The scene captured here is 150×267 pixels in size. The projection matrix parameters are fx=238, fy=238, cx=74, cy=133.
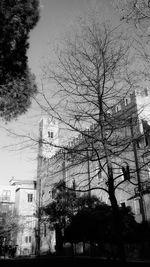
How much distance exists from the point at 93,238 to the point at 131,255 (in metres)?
6.81

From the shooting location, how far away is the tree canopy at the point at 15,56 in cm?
970

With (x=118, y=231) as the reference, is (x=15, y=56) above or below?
above

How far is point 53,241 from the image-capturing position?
32.1 m

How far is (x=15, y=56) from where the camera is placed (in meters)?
10.4

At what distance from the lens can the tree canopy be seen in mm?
9695

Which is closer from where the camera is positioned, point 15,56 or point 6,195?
point 15,56

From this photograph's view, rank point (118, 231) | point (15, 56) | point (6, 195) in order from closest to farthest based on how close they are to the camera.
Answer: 1. point (118, 231)
2. point (15, 56)
3. point (6, 195)

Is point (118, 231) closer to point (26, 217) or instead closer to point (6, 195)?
point (26, 217)

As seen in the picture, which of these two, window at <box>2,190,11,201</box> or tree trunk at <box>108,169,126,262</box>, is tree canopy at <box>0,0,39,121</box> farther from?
window at <box>2,190,11,201</box>

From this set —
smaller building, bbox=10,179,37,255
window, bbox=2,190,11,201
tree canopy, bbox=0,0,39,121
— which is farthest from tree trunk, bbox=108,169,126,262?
window, bbox=2,190,11,201

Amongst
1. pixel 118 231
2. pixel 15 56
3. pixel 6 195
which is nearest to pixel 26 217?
pixel 6 195

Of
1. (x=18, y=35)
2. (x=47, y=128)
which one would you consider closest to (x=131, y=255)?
(x=47, y=128)

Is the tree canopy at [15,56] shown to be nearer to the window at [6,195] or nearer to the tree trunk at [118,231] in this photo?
the tree trunk at [118,231]

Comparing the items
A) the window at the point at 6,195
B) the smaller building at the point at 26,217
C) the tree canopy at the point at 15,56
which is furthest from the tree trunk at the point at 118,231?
the window at the point at 6,195
